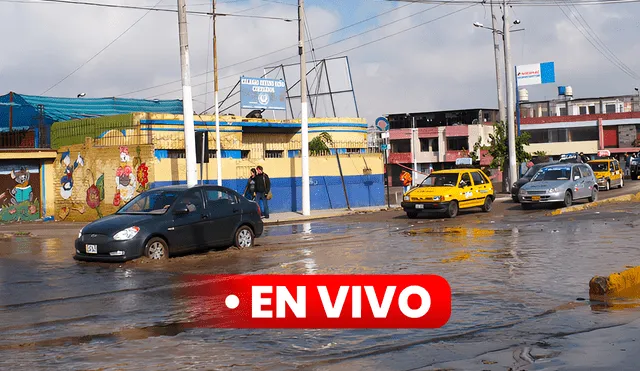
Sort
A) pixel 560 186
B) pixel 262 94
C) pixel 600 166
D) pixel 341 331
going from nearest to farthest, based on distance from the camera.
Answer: pixel 341 331
pixel 560 186
pixel 262 94
pixel 600 166

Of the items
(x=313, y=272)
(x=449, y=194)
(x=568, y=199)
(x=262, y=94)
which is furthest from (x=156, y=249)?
(x=262, y=94)

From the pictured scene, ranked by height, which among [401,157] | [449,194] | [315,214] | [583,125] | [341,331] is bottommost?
[341,331]

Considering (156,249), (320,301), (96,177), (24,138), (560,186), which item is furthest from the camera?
(24,138)

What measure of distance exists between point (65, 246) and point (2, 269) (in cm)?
475

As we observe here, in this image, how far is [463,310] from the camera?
9.65m

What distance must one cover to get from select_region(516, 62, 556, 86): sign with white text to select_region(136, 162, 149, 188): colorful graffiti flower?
26.7 metres

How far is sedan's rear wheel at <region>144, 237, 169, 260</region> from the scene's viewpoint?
15.3 m

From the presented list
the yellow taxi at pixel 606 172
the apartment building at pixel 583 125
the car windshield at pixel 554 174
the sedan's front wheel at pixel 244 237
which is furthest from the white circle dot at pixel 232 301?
the apartment building at pixel 583 125

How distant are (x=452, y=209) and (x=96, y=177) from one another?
43.0 ft

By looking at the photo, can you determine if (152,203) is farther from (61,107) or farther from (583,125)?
(583,125)

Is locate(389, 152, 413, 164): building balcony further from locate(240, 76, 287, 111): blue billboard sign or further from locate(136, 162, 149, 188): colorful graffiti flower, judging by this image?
locate(136, 162, 149, 188): colorful graffiti flower

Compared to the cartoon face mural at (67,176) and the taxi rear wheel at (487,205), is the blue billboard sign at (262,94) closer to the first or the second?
the cartoon face mural at (67,176)

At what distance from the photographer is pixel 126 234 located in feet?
49.3

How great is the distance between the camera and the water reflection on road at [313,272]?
24.9ft
